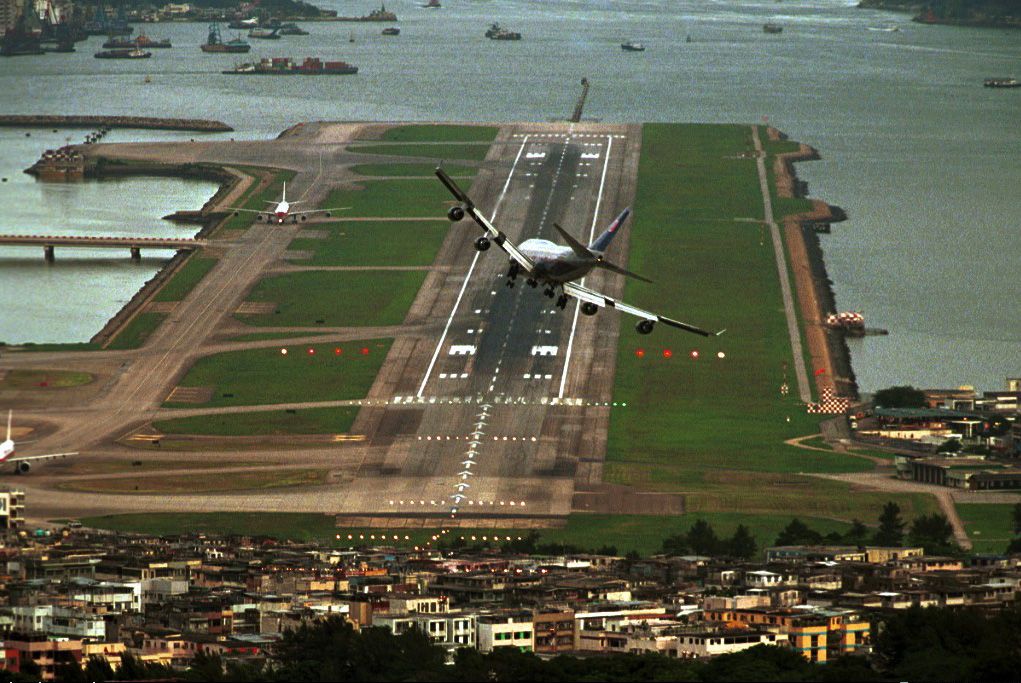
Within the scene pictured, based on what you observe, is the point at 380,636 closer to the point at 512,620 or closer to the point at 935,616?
the point at 512,620

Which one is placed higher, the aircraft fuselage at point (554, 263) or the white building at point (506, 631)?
the aircraft fuselage at point (554, 263)

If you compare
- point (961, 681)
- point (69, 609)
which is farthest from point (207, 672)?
point (961, 681)

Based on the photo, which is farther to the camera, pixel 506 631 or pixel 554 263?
pixel 506 631

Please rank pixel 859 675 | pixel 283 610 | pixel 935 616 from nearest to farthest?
pixel 859 675
pixel 935 616
pixel 283 610

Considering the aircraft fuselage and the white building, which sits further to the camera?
the white building

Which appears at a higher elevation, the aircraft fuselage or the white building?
the aircraft fuselage

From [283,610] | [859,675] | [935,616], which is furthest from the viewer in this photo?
[283,610]

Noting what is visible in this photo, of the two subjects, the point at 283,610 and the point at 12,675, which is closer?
the point at 12,675

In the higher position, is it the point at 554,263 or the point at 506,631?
the point at 554,263

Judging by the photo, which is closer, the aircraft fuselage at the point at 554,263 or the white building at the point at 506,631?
the aircraft fuselage at the point at 554,263

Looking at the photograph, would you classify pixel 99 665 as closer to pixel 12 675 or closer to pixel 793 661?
pixel 12 675
